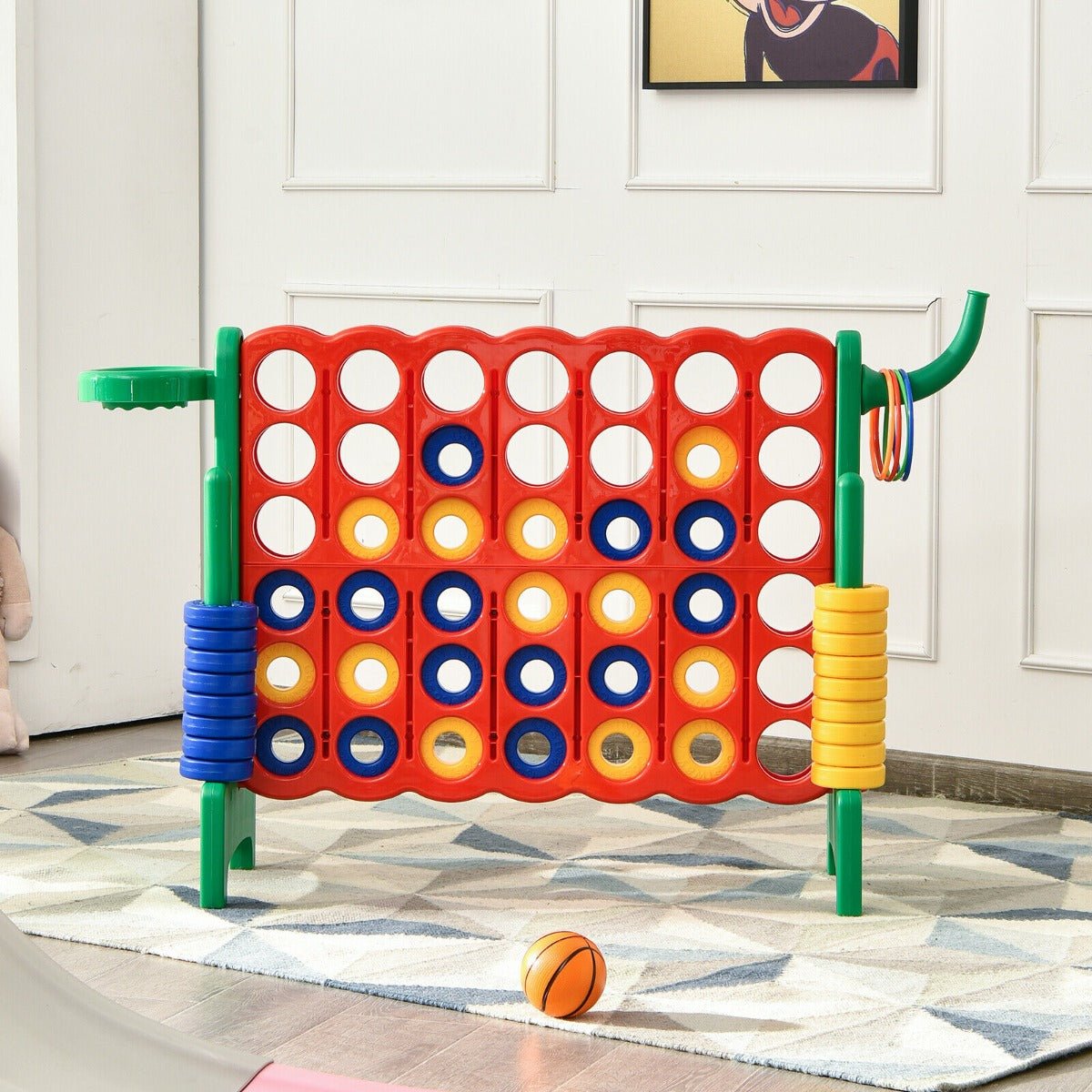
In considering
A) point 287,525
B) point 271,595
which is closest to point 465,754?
→ point 271,595

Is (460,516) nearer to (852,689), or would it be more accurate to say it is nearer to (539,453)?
(852,689)

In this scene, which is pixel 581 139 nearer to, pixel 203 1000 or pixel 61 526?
pixel 61 526

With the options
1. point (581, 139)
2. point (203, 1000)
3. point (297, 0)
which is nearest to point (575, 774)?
point (203, 1000)

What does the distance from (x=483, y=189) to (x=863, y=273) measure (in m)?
0.71

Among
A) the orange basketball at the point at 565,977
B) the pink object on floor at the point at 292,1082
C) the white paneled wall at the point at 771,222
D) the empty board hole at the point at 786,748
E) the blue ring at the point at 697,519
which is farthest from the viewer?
the empty board hole at the point at 786,748

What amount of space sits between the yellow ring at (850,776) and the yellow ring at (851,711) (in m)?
0.06

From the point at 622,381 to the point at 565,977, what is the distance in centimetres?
143

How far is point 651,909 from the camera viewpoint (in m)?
2.18

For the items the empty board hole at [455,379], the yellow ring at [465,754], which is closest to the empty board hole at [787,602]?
the empty board hole at [455,379]

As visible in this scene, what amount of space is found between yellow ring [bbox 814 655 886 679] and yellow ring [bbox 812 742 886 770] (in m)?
0.09

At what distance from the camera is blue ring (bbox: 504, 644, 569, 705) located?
2.25m

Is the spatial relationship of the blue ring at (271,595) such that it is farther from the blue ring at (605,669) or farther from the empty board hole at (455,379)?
the empty board hole at (455,379)

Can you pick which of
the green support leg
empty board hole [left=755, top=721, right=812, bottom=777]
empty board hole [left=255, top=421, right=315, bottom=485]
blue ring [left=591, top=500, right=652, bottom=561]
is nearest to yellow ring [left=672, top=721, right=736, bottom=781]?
blue ring [left=591, top=500, right=652, bottom=561]

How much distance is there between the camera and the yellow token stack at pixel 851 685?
211cm
